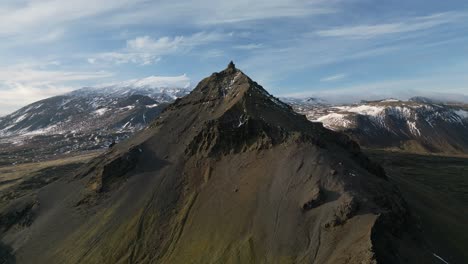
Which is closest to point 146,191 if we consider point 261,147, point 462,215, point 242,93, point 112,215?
point 112,215

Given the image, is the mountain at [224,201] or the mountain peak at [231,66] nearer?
the mountain at [224,201]

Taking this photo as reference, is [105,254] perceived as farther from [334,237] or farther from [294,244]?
[334,237]

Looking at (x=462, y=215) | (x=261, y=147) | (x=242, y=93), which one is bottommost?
(x=462, y=215)

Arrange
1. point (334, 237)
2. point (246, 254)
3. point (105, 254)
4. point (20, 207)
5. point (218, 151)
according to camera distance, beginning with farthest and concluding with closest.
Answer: point (20, 207) → point (218, 151) → point (105, 254) → point (246, 254) → point (334, 237)

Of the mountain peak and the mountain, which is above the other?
the mountain peak

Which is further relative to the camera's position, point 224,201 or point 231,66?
point 231,66

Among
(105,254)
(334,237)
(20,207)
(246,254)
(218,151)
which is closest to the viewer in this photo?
(334,237)

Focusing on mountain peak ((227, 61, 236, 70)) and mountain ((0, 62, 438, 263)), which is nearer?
mountain ((0, 62, 438, 263))

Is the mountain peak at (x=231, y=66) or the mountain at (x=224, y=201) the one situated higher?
the mountain peak at (x=231, y=66)
